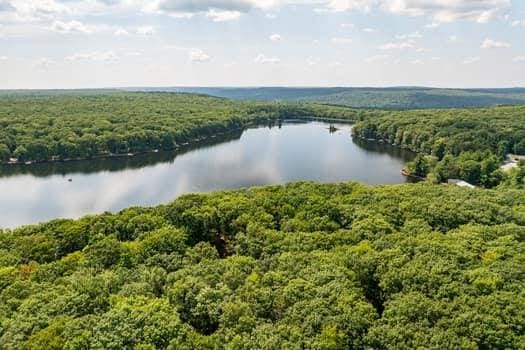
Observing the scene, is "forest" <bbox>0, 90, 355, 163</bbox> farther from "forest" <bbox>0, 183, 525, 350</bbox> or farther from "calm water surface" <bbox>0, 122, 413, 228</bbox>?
"forest" <bbox>0, 183, 525, 350</bbox>

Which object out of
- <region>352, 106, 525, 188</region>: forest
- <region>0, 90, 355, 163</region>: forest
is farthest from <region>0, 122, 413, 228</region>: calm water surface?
<region>352, 106, 525, 188</region>: forest

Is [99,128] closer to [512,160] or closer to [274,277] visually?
[274,277]

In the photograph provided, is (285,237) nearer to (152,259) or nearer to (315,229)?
(315,229)

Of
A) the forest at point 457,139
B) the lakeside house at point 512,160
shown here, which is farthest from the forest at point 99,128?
the lakeside house at point 512,160

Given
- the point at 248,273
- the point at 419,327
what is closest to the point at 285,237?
the point at 248,273

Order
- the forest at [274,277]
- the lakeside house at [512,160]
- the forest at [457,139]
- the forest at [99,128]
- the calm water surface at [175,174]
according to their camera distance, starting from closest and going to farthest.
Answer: the forest at [274,277] < the calm water surface at [175,174] < the forest at [457,139] < the lakeside house at [512,160] < the forest at [99,128]

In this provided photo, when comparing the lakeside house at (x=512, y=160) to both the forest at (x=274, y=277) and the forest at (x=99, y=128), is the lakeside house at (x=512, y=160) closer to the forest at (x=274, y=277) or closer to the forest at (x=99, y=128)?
the forest at (x=274, y=277)

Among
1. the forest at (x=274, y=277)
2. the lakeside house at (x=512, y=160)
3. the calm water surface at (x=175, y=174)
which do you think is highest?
the forest at (x=274, y=277)
